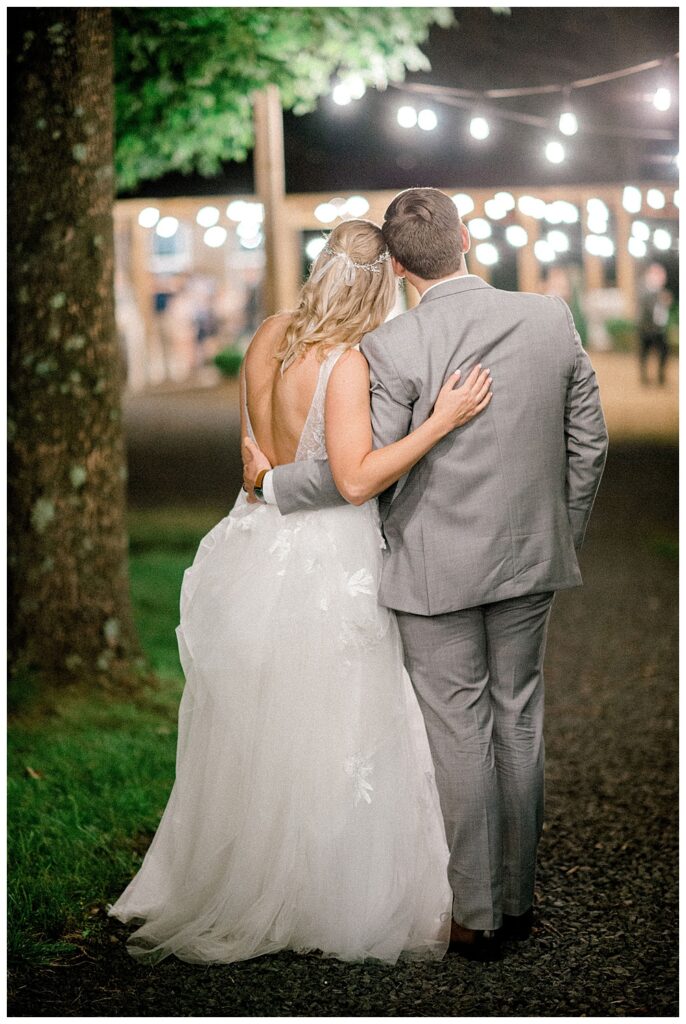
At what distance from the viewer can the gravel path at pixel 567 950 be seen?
9.68 feet

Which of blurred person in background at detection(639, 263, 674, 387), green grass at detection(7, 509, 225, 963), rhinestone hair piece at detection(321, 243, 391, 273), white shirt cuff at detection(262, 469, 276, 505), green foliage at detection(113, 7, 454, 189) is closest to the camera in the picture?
rhinestone hair piece at detection(321, 243, 391, 273)

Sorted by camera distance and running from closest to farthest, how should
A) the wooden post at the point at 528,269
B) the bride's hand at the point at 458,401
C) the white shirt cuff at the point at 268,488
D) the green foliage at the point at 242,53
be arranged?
the bride's hand at the point at 458,401
the white shirt cuff at the point at 268,488
the green foliage at the point at 242,53
the wooden post at the point at 528,269

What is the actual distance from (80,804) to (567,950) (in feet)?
5.95

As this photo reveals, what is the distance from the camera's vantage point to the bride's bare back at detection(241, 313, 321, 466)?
308 cm

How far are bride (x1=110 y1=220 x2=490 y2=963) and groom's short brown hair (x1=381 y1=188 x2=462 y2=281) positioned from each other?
81 millimetres

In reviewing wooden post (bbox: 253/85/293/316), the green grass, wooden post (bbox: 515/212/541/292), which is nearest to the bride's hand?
the green grass

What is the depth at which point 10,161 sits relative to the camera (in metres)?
4.77

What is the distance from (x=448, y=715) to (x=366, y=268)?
48.3 inches

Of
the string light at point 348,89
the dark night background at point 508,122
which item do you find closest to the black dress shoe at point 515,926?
the dark night background at point 508,122

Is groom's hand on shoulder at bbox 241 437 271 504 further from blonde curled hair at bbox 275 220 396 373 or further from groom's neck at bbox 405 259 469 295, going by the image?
groom's neck at bbox 405 259 469 295

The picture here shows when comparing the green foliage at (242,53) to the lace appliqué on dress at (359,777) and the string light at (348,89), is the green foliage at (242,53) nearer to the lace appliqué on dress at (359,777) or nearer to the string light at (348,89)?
the string light at (348,89)

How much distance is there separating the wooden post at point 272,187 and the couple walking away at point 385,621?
583cm

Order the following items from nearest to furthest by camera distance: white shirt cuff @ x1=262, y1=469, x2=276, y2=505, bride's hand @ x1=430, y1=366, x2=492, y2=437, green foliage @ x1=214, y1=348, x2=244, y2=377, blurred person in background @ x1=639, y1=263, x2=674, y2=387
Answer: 1. bride's hand @ x1=430, y1=366, x2=492, y2=437
2. white shirt cuff @ x1=262, y1=469, x2=276, y2=505
3. blurred person in background @ x1=639, y1=263, x2=674, y2=387
4. green foliage @ x1=214, y1=348, x2=244, y2=377

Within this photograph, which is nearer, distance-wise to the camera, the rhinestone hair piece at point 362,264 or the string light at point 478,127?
the rhinestone hair piece at point 362,264
